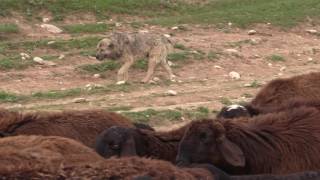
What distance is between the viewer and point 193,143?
23.7 feet

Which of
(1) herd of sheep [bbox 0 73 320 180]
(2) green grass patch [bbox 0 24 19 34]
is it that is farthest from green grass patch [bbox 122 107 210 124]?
(2) green grass patch [bbox 0 24 19 34]

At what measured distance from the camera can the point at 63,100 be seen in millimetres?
14312

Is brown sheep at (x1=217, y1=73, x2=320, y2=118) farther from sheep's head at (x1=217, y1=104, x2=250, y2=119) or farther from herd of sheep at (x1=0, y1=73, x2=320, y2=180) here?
herd of sheep at (x1=0, y1=73, x2=320, y2=180)

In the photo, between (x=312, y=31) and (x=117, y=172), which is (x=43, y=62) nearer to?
(x=312, y=31)

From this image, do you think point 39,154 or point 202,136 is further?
point 202,136

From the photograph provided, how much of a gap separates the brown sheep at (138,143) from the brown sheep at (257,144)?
41cm

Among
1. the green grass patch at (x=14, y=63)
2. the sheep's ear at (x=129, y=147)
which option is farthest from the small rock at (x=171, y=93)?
the sheep's ear at (x=129, y=147)

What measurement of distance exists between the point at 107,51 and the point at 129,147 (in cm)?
1026

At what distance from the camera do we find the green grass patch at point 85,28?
21.8 metres

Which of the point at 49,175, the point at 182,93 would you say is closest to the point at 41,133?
the point at 49,175

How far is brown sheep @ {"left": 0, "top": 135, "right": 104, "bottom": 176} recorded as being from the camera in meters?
5.13

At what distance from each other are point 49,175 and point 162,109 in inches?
326

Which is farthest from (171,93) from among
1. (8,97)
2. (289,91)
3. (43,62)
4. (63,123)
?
(63,123)

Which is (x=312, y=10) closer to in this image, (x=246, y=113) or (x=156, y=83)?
(x=156, y=83)
